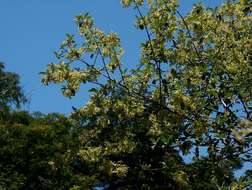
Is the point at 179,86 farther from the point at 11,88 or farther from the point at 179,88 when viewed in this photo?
the point at 11,88

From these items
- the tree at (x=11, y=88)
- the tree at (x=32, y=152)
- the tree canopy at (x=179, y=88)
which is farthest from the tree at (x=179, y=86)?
the tree at (x=11, y=88)

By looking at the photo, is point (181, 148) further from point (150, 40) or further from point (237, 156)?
point (150, 40)

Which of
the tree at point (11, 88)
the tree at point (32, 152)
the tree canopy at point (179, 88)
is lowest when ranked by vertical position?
the tree canopy at point (179, 88)

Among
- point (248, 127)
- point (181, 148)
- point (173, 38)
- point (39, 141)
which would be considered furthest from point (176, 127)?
point (39, 141)

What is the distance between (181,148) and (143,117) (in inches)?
36.4

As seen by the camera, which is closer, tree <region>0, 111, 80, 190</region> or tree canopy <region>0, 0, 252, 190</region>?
tree canopy <region>0, 0, 252, 190</region>

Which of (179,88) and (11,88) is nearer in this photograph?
(179,88)

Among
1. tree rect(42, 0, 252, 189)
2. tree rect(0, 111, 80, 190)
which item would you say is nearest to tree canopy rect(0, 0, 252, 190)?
tree rect(42, 0, 252, 189)

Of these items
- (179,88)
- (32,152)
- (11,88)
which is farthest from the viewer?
(11,88)

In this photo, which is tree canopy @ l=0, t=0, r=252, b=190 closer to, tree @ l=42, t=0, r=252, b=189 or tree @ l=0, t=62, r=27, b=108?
tree @ l=42, t=0, r=252, b=189

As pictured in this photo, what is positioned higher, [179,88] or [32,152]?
[32,152]

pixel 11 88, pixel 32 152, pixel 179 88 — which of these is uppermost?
pixel 11 88

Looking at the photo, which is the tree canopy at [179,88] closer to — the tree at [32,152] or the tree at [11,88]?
the tree at [32,152]

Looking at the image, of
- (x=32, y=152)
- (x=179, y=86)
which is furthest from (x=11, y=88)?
(x=179, y=86)
